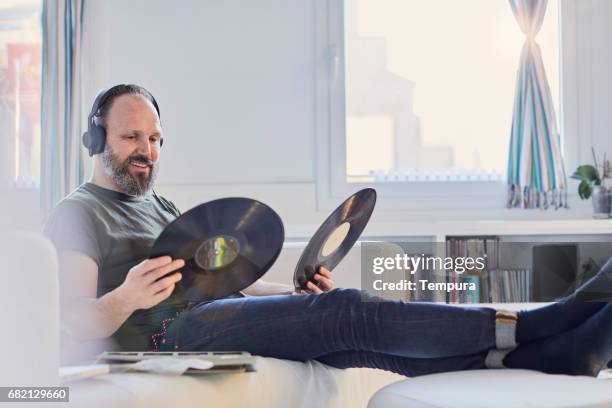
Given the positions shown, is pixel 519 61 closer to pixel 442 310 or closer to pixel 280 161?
pixel 280 161

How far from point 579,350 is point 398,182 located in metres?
2.42

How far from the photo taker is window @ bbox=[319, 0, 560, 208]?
398cm

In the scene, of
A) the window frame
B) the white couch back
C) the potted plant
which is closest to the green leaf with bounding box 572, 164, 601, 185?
the potted plant

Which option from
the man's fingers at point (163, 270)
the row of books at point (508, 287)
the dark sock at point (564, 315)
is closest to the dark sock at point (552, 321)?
the dark sock at point (564, 315)

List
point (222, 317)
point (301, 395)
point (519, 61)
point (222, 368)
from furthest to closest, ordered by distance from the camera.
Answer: point (519, 61) < point (222, 317) < point (301, 395) < point (222, 368)

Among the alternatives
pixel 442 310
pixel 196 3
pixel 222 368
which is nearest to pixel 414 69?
pixel 196 3

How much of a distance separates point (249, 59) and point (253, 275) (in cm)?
244

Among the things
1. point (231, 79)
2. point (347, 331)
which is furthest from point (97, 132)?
point (231, 79)

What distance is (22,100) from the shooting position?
155 inches

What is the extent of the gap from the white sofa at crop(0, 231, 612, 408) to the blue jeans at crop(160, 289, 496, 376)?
7 centimetres

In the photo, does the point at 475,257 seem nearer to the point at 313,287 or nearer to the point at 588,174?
the point at 588,174

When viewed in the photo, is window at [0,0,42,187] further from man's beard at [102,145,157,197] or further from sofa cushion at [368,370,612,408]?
sofa cushion at [368,370,612,408]

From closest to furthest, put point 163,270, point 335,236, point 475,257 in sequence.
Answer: point 163,270, point 335,236, point 475,257

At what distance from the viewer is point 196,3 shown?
3.98 metres
